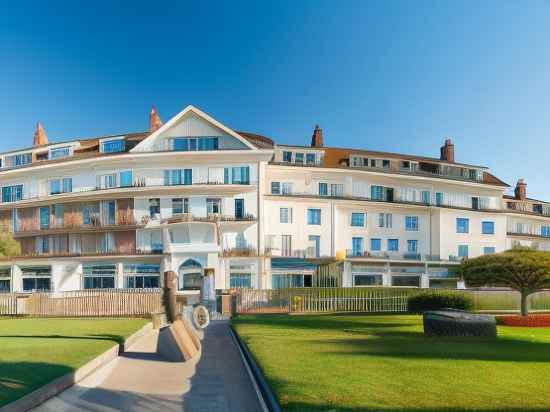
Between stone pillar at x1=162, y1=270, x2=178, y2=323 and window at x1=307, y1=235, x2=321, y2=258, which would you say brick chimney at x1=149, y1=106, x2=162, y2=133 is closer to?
window at x1=307, y1=235, x2=321, y2=258

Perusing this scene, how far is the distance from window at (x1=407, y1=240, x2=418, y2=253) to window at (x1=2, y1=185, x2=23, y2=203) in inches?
1712

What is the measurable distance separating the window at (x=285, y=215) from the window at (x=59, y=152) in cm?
2480

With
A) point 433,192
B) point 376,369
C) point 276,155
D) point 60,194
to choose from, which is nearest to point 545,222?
point 433,192

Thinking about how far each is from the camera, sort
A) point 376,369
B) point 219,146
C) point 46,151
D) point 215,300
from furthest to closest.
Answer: point 46,151 < point 219,146 < point 215,300 < point 376,369

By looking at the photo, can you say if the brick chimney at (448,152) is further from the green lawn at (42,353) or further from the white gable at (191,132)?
the green lawn at (42,353)

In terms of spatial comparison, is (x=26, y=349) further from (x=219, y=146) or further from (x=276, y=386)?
(x=219, y=146)

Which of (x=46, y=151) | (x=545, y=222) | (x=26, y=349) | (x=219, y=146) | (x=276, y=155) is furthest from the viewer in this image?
(x=545, y=222)

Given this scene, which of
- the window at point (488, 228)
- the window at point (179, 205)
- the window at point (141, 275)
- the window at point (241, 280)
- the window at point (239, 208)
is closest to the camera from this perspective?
the window at point (241, 280)

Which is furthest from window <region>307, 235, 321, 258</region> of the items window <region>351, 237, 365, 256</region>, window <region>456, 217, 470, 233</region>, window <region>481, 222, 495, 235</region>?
window <region>481, 222, 495, 235</region>

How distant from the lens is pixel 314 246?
52.9 m

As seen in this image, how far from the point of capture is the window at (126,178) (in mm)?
51353

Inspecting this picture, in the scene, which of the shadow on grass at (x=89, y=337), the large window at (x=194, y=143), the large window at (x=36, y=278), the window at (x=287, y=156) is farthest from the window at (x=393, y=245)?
the shadow on grass at (x=89, y=337)

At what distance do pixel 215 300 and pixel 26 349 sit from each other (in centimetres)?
1978

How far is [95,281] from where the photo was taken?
51.6 m
